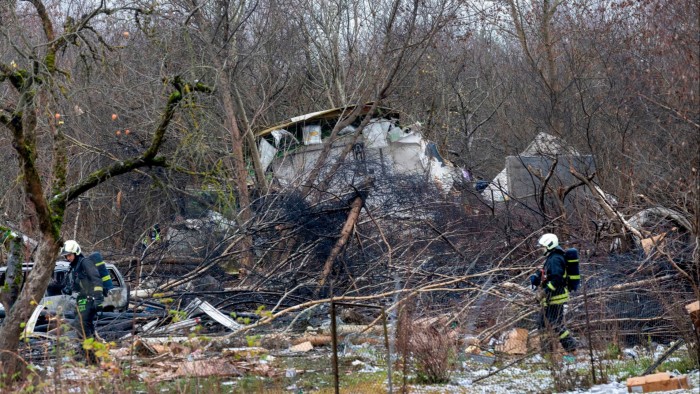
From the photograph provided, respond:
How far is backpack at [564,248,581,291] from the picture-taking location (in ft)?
34.4

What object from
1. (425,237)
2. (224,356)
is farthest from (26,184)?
(425,237)

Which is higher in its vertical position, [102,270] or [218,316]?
[102,270]

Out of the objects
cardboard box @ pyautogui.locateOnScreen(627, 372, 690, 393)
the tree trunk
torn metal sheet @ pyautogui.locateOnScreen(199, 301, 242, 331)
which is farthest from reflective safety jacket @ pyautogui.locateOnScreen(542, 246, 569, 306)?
the tree trunk

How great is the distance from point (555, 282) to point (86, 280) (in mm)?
5831

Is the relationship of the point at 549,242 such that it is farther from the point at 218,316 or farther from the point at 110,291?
the point at 110,291

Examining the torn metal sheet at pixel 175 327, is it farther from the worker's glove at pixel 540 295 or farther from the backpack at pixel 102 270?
the worker's glove at pixel 540 295

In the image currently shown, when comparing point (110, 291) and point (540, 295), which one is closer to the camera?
point (540, 295)

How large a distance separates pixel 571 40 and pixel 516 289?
45.6ft

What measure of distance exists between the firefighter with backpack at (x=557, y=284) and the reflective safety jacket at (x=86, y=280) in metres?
5.44

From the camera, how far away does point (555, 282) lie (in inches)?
405

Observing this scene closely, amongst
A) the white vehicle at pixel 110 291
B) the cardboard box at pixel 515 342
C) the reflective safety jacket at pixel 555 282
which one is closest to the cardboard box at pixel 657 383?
the reflective safety jacket at pixel 555 282

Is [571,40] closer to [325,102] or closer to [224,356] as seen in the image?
[325,102]

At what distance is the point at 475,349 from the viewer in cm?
1042

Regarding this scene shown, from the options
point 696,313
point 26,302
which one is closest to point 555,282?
point 696,313
